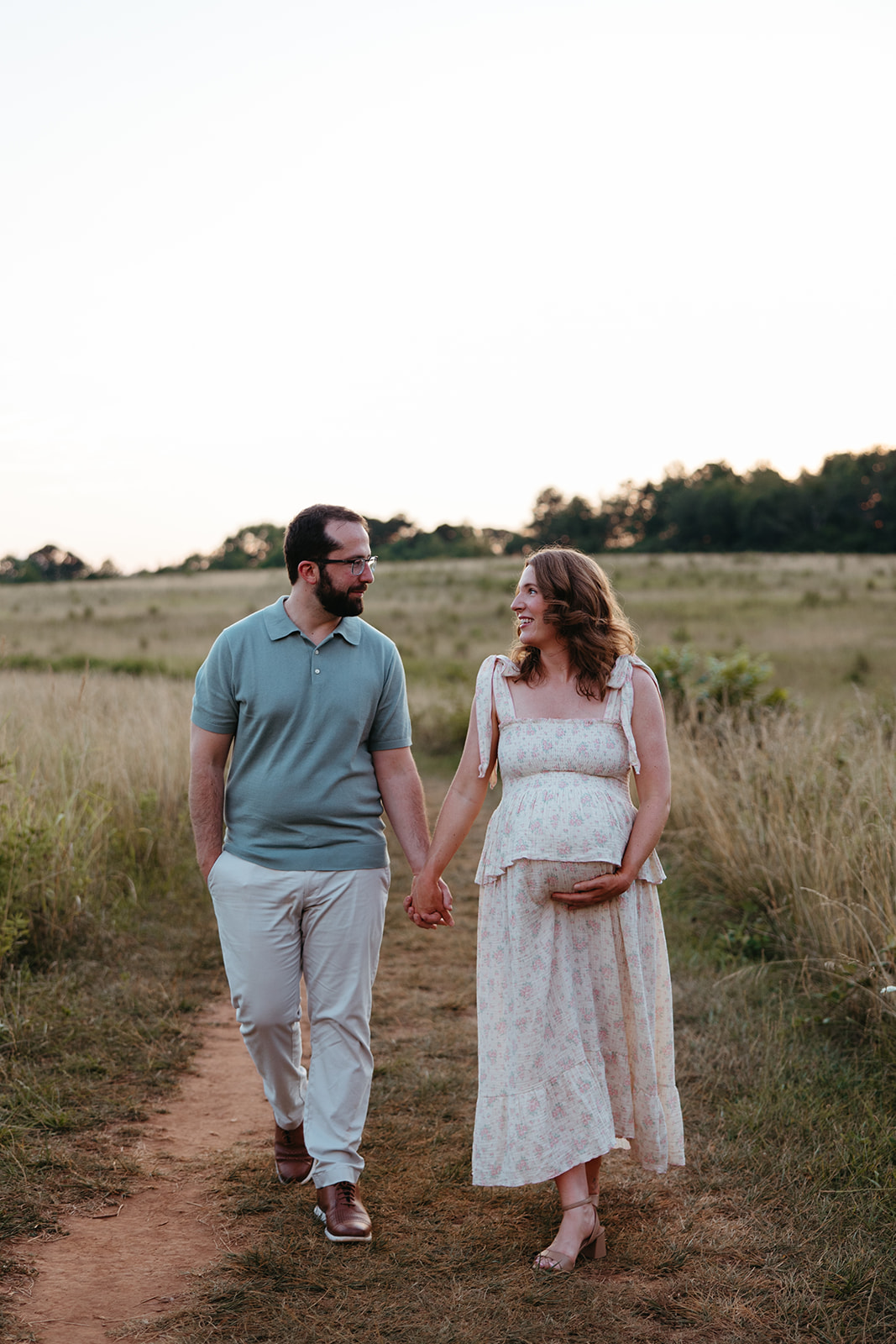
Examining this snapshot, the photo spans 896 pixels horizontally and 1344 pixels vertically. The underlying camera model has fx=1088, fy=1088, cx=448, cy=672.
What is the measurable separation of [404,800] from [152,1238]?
159cm

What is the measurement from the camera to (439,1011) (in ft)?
18.9

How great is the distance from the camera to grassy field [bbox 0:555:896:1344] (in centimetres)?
304

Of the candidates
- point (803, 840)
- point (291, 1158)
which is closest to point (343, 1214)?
point (291, 1158)

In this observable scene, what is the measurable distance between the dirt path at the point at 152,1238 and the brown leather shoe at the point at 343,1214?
32 cm

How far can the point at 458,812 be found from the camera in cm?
341

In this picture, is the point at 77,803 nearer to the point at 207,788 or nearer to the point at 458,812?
the point at 207,788

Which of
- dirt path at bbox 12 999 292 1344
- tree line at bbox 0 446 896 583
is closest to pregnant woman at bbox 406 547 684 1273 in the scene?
dirt path at bbox 12 999 292 1344

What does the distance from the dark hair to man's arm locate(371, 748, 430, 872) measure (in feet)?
2.28

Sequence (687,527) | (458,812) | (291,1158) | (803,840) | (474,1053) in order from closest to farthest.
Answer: (458,812)
(291,1158)
(474,1053)
(803,840)
(687,527)

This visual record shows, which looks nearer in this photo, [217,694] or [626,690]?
[626,690]

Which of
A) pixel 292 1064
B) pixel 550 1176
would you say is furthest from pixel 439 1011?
pixel 550 1176

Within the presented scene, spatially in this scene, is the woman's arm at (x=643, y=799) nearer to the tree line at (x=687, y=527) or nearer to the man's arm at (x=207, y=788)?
the man's arm at (x=207, y=788)

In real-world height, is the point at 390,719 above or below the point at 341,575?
below

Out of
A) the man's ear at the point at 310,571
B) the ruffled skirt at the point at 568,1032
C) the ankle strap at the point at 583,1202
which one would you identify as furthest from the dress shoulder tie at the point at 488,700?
the ankle strap at the point at 583,1202
